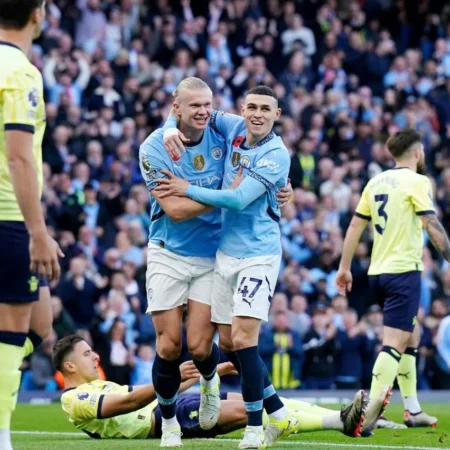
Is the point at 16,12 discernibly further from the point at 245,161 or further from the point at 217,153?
the point at 217,153

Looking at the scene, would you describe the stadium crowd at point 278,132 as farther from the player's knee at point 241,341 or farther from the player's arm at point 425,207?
the player's knee at point 241,341

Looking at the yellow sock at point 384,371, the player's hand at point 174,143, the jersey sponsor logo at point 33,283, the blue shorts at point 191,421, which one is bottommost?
the blue shorts at point 191,421

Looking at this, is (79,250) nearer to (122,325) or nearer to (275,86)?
(122,325)

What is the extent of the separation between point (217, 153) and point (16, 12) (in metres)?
2.93

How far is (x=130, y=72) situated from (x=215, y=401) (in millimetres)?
12822

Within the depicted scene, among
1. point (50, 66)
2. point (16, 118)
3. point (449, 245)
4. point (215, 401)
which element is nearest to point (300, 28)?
point (50, 66)

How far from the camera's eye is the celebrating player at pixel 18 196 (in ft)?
19.8

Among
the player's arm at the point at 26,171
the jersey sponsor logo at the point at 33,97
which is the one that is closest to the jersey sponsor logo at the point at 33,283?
the player's arm at the point at 26,171

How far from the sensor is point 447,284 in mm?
19375

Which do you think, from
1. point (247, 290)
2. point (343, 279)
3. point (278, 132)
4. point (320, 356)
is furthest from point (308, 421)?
point (278, 132)

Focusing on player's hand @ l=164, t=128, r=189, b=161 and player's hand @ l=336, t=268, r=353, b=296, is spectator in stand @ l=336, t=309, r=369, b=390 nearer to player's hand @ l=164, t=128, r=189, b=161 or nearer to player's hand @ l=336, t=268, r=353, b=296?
player's hand @ l=336, t=268, r=353, b=296

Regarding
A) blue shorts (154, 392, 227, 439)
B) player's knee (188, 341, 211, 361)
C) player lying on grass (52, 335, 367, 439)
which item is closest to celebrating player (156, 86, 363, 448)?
player's knee (188, 341, 211, 361)

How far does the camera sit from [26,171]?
237 inches

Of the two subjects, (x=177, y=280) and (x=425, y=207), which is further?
(x=425, y=207)
